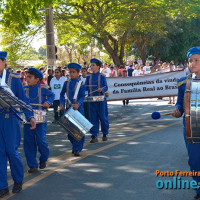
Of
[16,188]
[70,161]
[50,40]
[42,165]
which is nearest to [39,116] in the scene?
[42,165]

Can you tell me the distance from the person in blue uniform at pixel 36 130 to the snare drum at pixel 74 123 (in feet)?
2.19

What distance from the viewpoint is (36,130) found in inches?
305

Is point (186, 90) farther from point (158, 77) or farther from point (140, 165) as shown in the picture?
point (158, 77)

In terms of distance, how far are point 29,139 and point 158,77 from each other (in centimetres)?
835

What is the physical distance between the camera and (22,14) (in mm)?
14523

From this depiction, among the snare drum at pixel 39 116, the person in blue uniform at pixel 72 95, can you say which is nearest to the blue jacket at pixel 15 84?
the snare drum at pixel 39 116

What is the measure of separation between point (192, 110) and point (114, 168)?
109 inches

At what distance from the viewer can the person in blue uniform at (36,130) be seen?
7.70 metres

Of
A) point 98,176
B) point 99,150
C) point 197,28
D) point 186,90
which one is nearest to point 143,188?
point 98,176

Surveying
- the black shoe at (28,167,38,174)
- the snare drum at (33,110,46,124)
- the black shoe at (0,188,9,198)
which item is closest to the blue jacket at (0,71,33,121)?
the snare drum at (33,110,46,124)

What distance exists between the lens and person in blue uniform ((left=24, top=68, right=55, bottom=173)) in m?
7.70

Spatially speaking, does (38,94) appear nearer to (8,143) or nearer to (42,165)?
(42,165)

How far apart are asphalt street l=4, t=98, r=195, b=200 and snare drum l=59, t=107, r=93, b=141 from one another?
18.3 inches

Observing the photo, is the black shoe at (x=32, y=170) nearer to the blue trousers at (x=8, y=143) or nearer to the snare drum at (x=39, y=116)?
the snare drum at (x=39, y=116)
